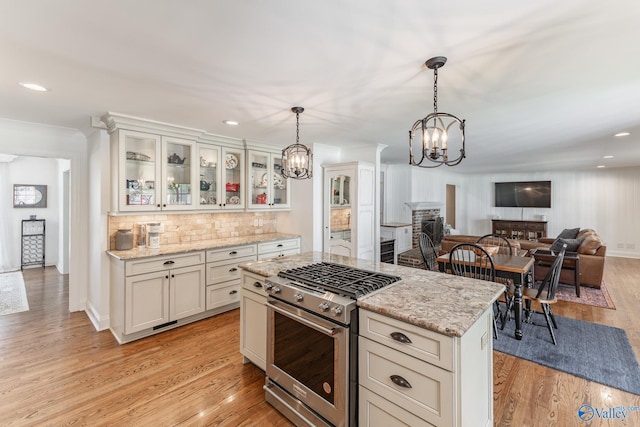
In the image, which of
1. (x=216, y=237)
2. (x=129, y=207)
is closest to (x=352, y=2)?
(x=129, y=207)

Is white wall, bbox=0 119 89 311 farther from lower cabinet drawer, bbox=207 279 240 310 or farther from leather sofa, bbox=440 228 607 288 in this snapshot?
leather sofa, bbox=440 228 607 288

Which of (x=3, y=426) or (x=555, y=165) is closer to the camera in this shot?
(x=3, y=426)

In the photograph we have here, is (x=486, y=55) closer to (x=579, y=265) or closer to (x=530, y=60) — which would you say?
(x=530, y=60)

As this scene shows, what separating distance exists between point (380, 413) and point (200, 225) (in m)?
3.40

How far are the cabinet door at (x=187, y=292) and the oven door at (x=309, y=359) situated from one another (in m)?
1.69

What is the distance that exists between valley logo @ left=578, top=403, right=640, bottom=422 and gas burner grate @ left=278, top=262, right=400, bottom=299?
5.31 feet

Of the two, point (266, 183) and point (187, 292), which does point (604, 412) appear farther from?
point (266, 183)

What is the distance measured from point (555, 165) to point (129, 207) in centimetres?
910

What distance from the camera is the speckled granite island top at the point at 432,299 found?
53.8 inches

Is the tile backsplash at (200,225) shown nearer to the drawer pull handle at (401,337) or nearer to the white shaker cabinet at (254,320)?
the white shaker cabinet at (254,320)

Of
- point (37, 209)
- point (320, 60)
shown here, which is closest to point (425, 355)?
point (320, 60)

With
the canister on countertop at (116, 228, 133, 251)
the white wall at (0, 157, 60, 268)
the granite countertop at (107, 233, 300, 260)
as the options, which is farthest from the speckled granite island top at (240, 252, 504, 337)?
the white wall at (0, 157, 60, 268)

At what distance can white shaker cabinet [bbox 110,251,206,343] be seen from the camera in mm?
2988

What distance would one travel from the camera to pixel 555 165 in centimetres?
725
